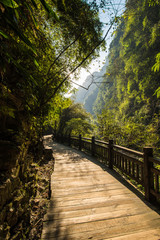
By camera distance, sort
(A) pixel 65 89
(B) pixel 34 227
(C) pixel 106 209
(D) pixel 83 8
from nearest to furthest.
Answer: (B) pixel 34 227, (C) pixel 106 209, (D) pixel 83 8, (A) pixel 65 89

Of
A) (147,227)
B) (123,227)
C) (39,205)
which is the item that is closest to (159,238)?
(147,227)

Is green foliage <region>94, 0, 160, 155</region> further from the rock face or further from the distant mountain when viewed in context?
the rock face

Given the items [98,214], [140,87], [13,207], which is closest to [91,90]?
[140,87]

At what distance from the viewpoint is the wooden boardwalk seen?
5.61 ft

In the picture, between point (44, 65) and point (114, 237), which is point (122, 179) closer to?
point (114, 237)

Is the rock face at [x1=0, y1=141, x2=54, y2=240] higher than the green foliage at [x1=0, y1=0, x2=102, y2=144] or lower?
lower

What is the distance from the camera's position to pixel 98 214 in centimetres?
210

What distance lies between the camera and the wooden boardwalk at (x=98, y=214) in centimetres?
171

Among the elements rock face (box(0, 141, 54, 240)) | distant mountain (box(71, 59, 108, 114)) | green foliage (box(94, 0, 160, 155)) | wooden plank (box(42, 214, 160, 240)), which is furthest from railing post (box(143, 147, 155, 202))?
green foliage (box(94, 0, 160, 155))

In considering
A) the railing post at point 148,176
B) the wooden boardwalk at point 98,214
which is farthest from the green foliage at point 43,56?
the railing post at point 148,176

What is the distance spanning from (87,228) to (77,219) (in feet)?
0.79

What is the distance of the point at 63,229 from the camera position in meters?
1.79

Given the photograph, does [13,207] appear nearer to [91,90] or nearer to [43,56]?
[43,56]

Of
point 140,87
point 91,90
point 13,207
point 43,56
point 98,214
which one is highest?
point 91,90
